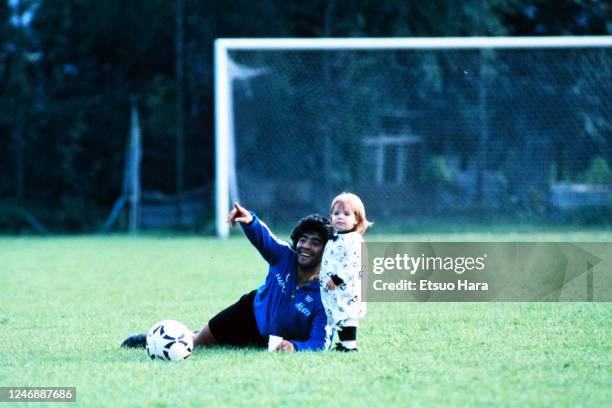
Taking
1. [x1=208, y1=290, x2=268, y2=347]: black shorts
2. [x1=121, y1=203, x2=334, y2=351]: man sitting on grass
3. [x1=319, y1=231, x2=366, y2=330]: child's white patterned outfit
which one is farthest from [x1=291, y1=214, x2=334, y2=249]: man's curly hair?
[x1=208, y1=290, x2=268, y2=347]: black shorts

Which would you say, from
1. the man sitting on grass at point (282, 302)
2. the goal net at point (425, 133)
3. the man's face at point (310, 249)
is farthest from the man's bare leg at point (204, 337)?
the goal net at point (425, 133)

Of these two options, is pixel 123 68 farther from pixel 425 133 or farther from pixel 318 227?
pixel 318 227

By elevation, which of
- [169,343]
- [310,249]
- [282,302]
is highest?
[310,249]

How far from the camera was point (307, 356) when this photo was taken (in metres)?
4.95

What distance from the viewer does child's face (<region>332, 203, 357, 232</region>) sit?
5055mm

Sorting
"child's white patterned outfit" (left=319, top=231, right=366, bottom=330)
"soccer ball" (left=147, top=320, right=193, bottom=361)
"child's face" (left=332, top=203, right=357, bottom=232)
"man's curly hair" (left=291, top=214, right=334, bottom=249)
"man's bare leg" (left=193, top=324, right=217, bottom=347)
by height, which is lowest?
"man's bare leg" (left=193, top=324, right=217, bottom=347)

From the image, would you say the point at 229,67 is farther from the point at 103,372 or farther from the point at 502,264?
the point at 103,372

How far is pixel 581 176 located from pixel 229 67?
23.2ft

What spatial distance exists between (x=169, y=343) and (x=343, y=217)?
1.20 m

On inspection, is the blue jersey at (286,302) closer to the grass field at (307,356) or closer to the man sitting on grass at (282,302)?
the man sitting on grass at (282,302)

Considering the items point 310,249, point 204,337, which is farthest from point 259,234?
point 204,337

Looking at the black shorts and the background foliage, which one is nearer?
the black shorts

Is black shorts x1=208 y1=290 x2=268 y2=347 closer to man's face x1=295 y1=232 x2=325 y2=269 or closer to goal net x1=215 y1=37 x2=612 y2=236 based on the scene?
man's face x1=295 y1=232 x2=325 y2=269

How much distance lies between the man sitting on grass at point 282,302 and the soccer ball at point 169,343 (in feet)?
1.58
